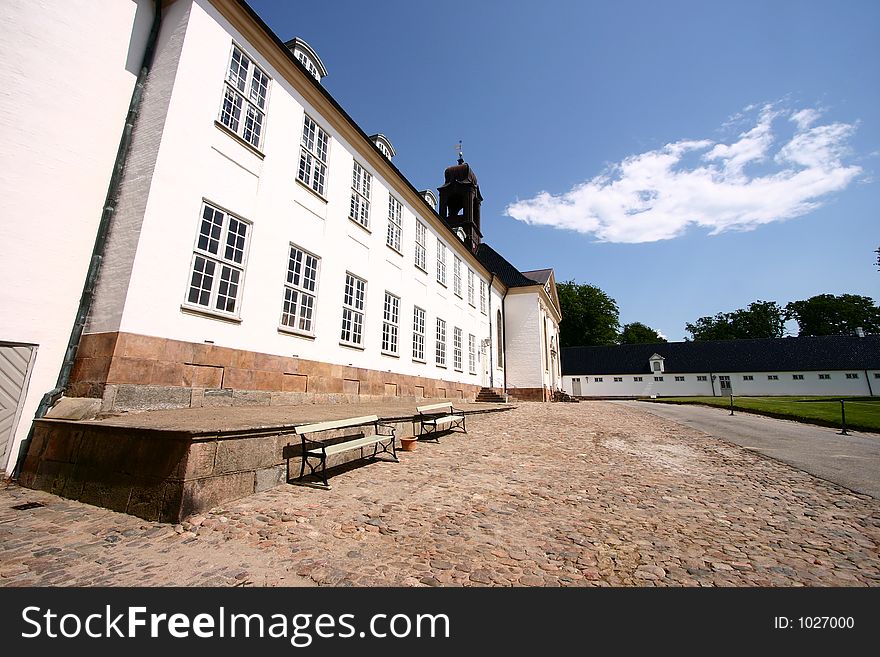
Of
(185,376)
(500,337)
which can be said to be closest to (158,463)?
(185,376)

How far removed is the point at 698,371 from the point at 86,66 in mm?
60481

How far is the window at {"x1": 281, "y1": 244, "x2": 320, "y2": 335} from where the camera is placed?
980 cm

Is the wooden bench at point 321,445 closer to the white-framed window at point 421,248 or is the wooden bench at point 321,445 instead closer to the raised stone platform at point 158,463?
the raised stone platform at point 158,463

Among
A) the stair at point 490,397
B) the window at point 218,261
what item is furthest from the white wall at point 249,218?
Answer: the stair at point 490,397

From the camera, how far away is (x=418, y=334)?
1672cm

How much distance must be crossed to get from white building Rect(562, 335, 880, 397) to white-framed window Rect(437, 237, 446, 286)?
39.5 m

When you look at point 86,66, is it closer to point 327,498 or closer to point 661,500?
point 327,498

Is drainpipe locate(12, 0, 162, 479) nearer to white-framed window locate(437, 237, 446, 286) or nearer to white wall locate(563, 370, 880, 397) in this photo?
white-framed window locate(437, 237, 446, 286)

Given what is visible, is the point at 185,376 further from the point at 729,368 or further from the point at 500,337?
the point at 729,368

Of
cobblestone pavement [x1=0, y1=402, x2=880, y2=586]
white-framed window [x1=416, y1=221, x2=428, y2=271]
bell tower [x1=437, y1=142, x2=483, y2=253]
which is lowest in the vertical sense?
cobblestone pavement [x1=0, y1=402, x2=880, y2=586]

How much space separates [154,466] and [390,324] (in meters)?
10.7

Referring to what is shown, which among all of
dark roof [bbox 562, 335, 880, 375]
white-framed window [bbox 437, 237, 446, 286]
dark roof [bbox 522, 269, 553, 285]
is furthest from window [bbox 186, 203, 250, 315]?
dark roof [bbox 562, 335, 880, 375]

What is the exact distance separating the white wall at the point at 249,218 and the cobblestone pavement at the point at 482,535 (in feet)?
12.0

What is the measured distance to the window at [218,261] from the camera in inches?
302
